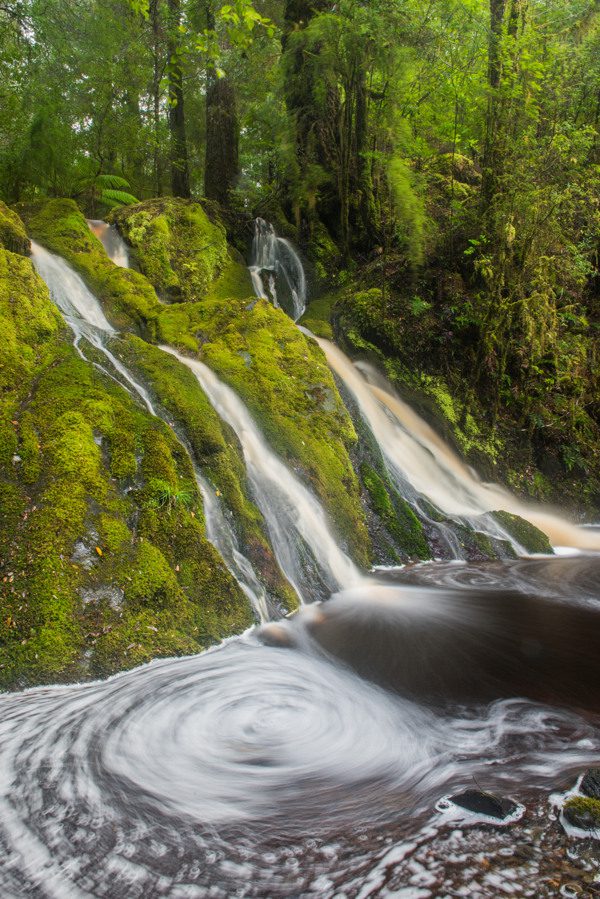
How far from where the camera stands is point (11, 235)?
6836 millimetres

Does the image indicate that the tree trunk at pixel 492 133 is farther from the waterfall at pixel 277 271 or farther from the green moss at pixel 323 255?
the waterfall at pixel 277 271

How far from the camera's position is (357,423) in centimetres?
→ 780

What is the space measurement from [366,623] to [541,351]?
7039 mm

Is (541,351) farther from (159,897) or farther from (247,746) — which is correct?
(159,897)

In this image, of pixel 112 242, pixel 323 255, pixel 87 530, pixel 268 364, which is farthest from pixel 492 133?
pixel 87 530

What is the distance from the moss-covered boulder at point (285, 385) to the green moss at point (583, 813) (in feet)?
13.3

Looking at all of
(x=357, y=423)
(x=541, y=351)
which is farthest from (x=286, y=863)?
(x=541, y=351)

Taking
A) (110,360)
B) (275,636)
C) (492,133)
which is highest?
(492,133)

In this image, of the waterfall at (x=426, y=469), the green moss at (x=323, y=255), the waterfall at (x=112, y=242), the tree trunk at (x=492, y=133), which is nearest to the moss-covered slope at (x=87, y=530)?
the waterfall at (x=426, y=469)

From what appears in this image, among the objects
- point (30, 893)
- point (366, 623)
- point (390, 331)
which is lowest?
point (366, 623)

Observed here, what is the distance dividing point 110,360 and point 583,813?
16.9 feet

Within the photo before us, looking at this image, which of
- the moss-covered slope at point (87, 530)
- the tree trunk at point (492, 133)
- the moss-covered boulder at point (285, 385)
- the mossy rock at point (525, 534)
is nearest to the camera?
the moss-covered slope at point (87, 530)

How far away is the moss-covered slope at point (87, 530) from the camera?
3469mm

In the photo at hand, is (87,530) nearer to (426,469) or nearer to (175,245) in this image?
(426,469)
